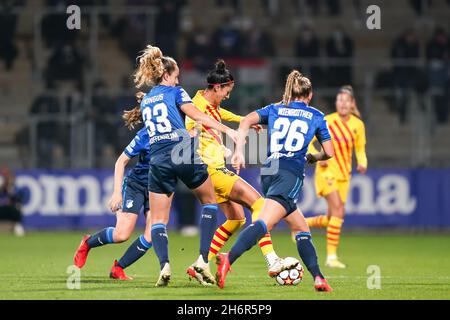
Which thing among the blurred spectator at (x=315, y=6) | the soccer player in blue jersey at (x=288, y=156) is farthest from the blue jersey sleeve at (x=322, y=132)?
the blurred spectator at (x=315, y=6)

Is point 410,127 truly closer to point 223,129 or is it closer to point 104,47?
point 104,47

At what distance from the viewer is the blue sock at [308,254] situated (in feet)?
33.5

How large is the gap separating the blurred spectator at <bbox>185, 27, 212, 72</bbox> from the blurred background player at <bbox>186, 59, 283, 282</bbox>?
11392 mm

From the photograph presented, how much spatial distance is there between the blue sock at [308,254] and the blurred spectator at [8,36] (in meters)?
15.3

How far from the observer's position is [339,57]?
23.7 meters

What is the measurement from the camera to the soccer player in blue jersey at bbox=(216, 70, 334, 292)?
1012 centimetres

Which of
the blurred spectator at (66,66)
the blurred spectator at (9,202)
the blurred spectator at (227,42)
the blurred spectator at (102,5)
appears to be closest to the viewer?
the blurred spectator at (9,202)

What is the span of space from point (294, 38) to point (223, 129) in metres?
15.7

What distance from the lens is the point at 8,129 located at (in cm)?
2195

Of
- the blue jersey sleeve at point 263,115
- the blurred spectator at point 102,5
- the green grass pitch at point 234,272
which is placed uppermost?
the blurred spectator at point 102,5

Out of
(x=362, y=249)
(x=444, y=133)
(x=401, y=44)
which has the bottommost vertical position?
(x=362, y=249)

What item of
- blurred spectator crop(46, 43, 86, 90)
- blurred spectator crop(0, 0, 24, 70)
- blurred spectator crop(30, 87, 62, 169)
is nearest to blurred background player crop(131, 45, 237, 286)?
blurred spectator crop(30, 87, 62, 169)

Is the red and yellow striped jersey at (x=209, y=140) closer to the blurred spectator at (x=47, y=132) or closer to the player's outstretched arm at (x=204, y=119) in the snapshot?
the player's outstretched arm at (x=204, y=119)
